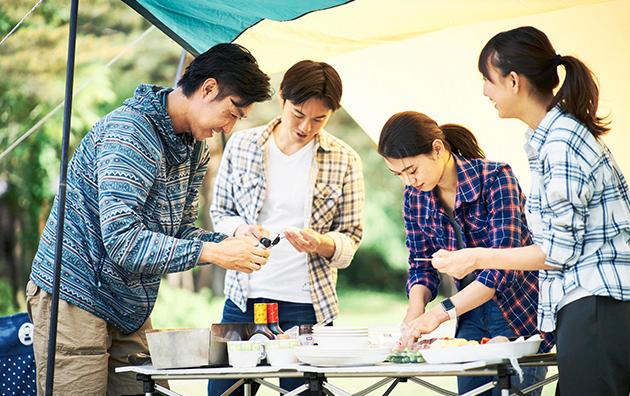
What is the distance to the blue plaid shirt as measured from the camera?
1.74m

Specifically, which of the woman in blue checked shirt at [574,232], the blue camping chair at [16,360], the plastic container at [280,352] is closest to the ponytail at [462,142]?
the woman in blue checked shirt at [574,232]

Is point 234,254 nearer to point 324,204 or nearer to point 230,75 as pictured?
→ point 230,75

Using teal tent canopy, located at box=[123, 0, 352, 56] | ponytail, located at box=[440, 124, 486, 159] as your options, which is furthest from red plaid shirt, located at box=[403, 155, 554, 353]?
teal tent canopy, located at box=[123, 0, 352, 56]

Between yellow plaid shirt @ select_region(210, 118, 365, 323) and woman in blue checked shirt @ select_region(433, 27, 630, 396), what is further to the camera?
yellow plaid shirt @ select_region(210, 118, 365, 323)

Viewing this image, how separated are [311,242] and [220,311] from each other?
39.6 feet

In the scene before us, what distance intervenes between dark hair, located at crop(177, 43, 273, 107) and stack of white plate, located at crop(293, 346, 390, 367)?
35.9 inches

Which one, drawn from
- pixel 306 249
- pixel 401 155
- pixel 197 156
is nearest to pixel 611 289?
pixel 401 155

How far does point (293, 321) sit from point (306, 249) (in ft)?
1.16

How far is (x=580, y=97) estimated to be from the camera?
1852mm

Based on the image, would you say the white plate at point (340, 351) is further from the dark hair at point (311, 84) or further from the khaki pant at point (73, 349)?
the dark hair at point (311, 84)

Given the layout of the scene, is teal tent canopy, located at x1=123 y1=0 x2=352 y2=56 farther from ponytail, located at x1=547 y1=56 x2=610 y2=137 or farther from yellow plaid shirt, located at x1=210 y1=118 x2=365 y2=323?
ponytail, located at x1=547 y1=56 x2=610 y2=137

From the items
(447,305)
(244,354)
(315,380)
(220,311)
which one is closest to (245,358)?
(244,354)

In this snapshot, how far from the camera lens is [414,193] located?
2697 millimetres

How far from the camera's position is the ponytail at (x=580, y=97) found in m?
1.84
